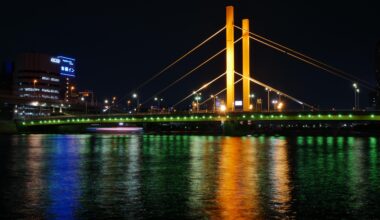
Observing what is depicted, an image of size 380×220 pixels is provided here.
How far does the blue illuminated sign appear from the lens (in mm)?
186038

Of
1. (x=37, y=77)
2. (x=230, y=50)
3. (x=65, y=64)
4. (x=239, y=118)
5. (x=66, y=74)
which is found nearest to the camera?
(x=230, y=50)

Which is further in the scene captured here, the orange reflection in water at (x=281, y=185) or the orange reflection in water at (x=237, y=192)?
the orange reflection in water at (x=281, y=185)

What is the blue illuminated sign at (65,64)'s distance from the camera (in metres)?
186

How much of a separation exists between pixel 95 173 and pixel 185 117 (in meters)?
55.1

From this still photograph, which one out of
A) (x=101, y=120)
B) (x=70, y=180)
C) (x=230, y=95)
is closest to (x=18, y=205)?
(x=70, y=180)

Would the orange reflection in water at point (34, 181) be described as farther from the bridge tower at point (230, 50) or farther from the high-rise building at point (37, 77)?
the high-rise building at point (37, 77)

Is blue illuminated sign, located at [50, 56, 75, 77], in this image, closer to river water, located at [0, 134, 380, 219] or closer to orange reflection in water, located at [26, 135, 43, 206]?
orange reflection in water, located at [26, 135, 43, 206]

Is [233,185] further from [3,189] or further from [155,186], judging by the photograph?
[3,189]

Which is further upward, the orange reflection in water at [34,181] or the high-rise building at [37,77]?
the high-rise building at [37,77]

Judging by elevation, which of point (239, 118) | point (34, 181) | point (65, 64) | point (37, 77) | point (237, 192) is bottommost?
point (237, 192)

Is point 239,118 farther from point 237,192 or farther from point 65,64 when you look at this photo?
point 65,64

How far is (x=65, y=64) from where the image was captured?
637 feet

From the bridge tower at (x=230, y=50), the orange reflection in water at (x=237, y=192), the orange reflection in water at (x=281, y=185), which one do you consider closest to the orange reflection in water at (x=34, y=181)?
the orange reflection in water at (x=237, y=192)

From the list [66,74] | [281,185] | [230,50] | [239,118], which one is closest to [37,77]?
[66,74]
